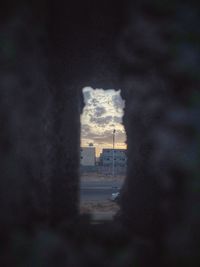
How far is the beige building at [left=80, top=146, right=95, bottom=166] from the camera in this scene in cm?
3232

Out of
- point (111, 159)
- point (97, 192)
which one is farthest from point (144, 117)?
point (111, 159)

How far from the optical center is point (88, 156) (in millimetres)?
32875

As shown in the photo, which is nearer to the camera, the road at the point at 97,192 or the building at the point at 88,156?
the road at the point at 97,192

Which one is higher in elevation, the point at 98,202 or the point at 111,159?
the point at 111,159

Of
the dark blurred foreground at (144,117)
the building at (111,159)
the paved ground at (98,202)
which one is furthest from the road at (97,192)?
the building at (111,159)

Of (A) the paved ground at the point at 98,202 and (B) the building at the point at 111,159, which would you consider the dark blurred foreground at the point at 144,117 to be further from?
(B) the building at the point at 111,159

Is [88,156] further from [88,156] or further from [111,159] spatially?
[111,159]

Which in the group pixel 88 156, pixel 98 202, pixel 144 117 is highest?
pixel 144 117

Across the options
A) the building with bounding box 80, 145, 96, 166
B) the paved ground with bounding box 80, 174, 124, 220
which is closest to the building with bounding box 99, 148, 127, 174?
the building with bounding box 80, 145, 96, 166

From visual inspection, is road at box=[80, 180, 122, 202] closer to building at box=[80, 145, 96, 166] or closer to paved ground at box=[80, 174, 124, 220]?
paved ground at box=[80, 174, 124, 220]

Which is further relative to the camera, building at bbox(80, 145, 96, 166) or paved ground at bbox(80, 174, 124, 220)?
building at bbox(80, 145, 96, 166)

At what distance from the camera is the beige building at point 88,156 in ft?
106

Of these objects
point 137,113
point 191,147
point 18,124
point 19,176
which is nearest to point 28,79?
point 18,124

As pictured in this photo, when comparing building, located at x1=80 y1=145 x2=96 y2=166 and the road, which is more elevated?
building, located at x1=80 y1=145 x2=96 y2=166
